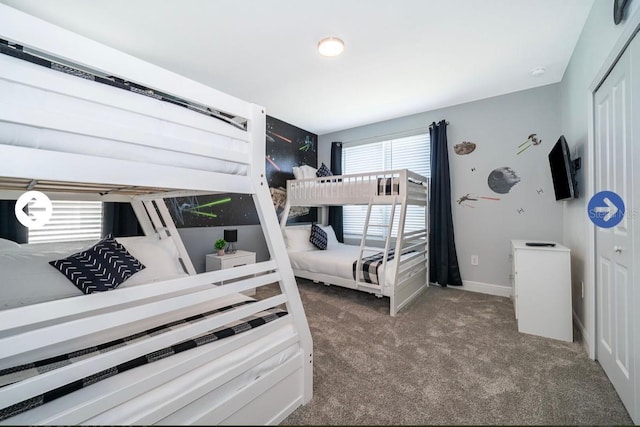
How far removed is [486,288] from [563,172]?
1.66 m

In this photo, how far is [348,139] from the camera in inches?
176

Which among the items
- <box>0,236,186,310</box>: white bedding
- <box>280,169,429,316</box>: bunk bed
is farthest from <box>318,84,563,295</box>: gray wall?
<box>0,236,186,310</box>: white bedding

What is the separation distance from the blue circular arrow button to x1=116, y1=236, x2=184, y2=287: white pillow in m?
2.20

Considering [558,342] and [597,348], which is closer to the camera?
[597,348]

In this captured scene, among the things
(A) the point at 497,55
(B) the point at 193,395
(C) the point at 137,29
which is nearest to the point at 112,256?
(B) the point at 193,395

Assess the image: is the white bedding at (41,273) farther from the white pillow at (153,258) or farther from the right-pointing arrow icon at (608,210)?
the right-pointing arrow icon at (608,210)

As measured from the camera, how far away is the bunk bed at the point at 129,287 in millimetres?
698

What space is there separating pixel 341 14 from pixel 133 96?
1.63m

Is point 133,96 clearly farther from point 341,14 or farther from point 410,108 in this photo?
point 410,108

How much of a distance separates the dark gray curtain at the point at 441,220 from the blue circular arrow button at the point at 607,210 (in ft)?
8.54

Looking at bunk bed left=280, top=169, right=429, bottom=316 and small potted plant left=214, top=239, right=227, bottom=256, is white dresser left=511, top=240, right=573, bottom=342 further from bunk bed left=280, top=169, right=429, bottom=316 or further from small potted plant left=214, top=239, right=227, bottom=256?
small potted plant left=214, top=239, right=227, bottom=256

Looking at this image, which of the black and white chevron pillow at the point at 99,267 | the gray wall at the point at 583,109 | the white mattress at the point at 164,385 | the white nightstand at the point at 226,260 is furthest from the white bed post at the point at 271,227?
the gray wall at the point at 583,109

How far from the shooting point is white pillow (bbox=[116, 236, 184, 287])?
173cm

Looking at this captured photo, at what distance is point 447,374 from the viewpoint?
5.32ft
